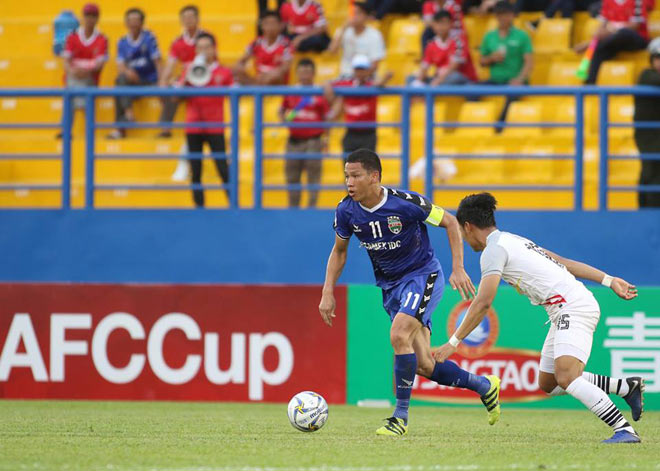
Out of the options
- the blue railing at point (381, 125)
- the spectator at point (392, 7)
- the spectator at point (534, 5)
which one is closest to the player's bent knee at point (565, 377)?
the blue railing at point (381, 125)

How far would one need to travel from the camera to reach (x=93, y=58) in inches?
667

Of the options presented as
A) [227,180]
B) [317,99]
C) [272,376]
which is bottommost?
[272,376]

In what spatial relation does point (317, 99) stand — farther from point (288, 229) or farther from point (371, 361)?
point (371, 361)

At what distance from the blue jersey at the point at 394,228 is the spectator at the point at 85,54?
8.69m

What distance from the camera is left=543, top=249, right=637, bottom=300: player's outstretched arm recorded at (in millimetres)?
8273

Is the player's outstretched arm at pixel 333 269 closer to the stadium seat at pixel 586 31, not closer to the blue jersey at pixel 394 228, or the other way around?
the blue jersey at pixel 394 228

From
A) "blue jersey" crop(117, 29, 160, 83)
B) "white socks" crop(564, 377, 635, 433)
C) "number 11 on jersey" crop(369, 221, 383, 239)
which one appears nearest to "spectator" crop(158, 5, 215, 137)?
"blue jersey" crop(117, 29, 160, 83)

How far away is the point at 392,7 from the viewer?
1753cm

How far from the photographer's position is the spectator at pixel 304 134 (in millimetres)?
14180

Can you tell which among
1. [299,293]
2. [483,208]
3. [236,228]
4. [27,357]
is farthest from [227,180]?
[483,208]

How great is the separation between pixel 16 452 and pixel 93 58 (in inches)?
404

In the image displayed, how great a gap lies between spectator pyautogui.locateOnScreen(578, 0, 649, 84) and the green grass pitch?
17.5 ft

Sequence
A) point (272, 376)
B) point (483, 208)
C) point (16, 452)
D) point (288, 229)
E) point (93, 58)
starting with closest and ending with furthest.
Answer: point (16, 452) → point (483, 208) → point (272, 376) → point (288, 229) → point (93, 58)

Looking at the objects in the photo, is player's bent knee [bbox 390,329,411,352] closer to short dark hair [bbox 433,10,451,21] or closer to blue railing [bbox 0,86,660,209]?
blue railing [bbox 0,86,660,209]
